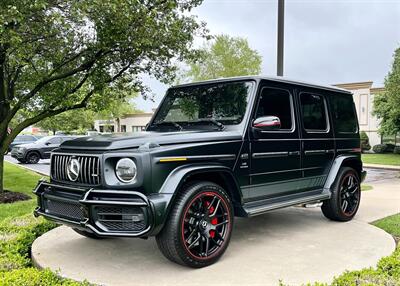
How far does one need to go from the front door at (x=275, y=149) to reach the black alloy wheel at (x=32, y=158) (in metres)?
18.2

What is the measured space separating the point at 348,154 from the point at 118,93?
5856 mm

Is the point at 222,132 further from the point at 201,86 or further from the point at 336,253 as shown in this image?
the point at 336,253

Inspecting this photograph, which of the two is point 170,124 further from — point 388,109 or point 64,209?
point 388,109

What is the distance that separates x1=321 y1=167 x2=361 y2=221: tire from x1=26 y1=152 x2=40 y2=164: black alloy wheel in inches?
705

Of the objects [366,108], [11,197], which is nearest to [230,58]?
[366,108]

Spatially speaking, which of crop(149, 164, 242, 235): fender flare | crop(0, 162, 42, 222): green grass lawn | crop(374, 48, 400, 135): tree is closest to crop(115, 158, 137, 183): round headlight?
crop(149, 164, 242, 235): fender flare

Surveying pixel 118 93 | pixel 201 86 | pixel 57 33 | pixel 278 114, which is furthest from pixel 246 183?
A: pixel 118 93

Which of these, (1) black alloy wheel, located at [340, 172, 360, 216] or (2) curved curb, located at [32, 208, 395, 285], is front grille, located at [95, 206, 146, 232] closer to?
(2) curved curb, located at [32, 208, 395, 285]

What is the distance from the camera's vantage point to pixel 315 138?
5.55 metres

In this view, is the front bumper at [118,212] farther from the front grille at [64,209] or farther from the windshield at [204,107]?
the windshield at [204,107]

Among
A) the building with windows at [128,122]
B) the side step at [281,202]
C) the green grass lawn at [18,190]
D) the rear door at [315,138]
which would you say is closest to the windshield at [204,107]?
the side step at [281,202]

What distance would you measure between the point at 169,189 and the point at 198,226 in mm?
579

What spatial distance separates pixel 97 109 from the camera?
365 inches

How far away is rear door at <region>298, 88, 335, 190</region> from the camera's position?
212 inches
